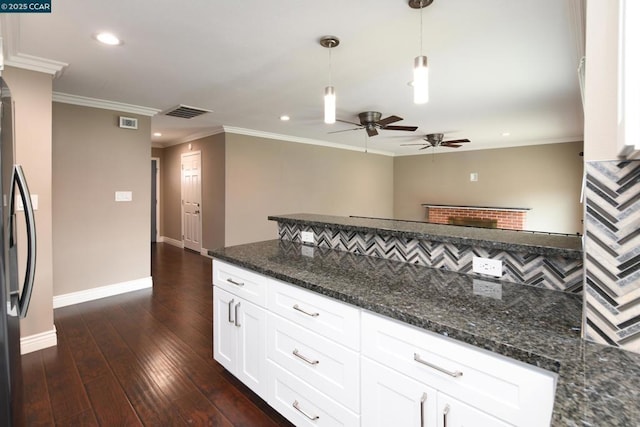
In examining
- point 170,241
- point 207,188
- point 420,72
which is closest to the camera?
point 420,72

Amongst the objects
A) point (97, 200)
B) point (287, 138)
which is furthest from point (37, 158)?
point (287, 138)

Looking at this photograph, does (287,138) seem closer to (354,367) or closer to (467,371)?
(354,367)

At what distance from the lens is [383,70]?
2932 mm

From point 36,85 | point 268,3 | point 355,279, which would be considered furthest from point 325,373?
point 36,85

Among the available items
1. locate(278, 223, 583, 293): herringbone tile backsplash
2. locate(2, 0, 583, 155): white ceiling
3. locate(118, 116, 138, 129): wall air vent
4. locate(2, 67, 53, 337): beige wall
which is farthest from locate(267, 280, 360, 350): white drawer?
locate(118, 116, 138, 129): wall air vent

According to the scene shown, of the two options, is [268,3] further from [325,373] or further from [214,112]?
[214,112]

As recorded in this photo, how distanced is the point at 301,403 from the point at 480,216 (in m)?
7.05

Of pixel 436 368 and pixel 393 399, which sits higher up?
pixel 436 368

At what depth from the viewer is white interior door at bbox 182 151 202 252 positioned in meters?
6.29

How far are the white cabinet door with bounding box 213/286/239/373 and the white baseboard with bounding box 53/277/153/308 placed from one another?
258 centimetres

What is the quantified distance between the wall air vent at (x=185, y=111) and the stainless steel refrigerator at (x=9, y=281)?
2.96 meters

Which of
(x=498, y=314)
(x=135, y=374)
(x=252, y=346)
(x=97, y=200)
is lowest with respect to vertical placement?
(x=135, y=374)

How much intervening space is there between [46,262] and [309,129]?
4.17m

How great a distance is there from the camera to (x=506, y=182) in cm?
712
